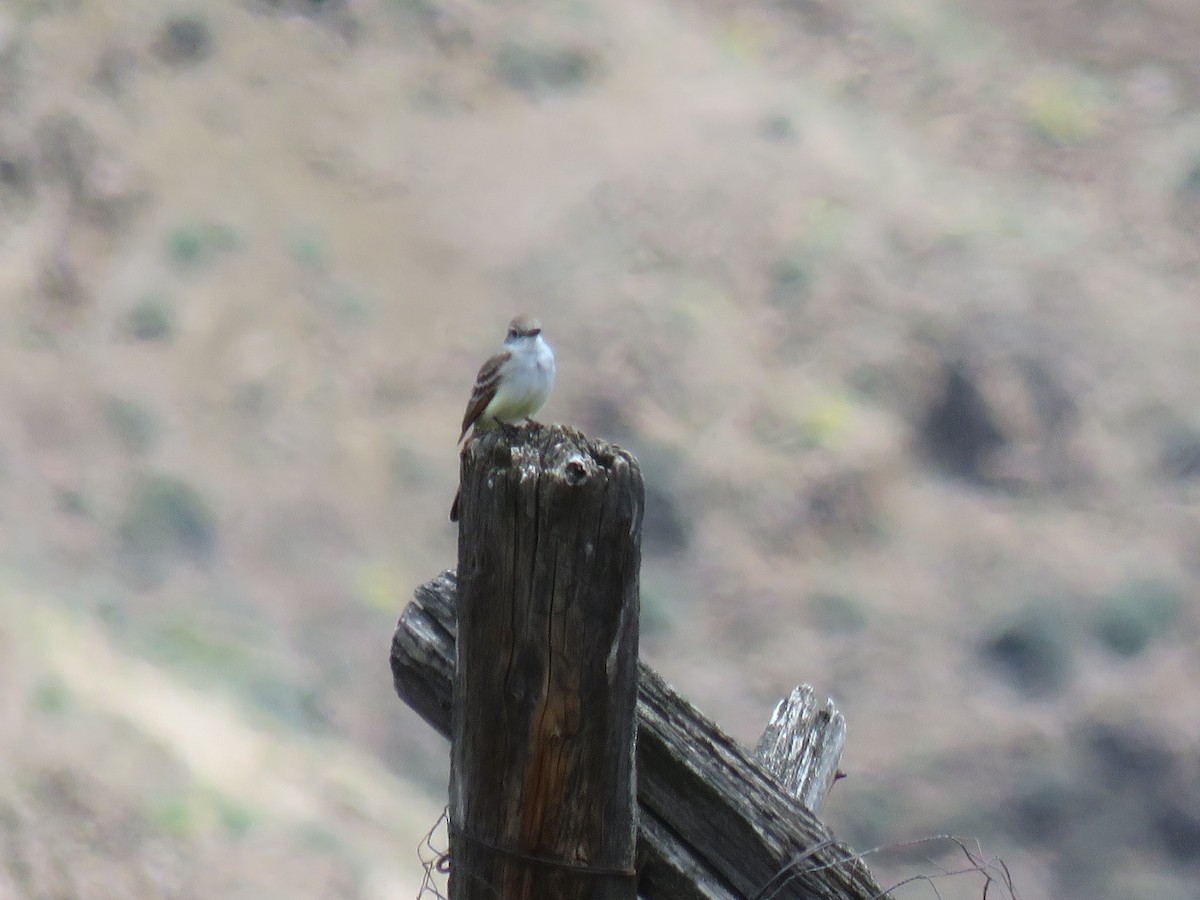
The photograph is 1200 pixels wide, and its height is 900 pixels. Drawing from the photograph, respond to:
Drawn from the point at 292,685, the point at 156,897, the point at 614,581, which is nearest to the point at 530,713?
the point at 614,581

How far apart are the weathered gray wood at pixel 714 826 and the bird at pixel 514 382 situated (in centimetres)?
310

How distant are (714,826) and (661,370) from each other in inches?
606

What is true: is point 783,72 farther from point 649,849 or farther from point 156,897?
point 649,849

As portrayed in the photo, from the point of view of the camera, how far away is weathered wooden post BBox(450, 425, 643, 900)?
251 cm

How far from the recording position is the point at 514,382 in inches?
235

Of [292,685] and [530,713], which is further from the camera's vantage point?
[292,685]

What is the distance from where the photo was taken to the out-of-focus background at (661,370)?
15594 mm

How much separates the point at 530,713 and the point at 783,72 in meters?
19.7

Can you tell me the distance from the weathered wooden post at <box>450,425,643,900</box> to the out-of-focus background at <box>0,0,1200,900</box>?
11167 millimetres

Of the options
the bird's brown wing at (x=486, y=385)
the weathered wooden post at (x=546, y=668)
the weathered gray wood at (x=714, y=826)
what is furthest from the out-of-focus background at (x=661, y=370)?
the weathered wooden post at (x=546, y=668)

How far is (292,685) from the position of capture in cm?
1552

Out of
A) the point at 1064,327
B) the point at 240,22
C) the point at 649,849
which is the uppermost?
the point at 240,22

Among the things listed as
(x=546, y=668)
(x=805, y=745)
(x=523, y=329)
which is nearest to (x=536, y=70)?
(x=523, y=329)

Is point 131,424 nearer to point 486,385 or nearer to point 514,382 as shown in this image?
point 486,385
